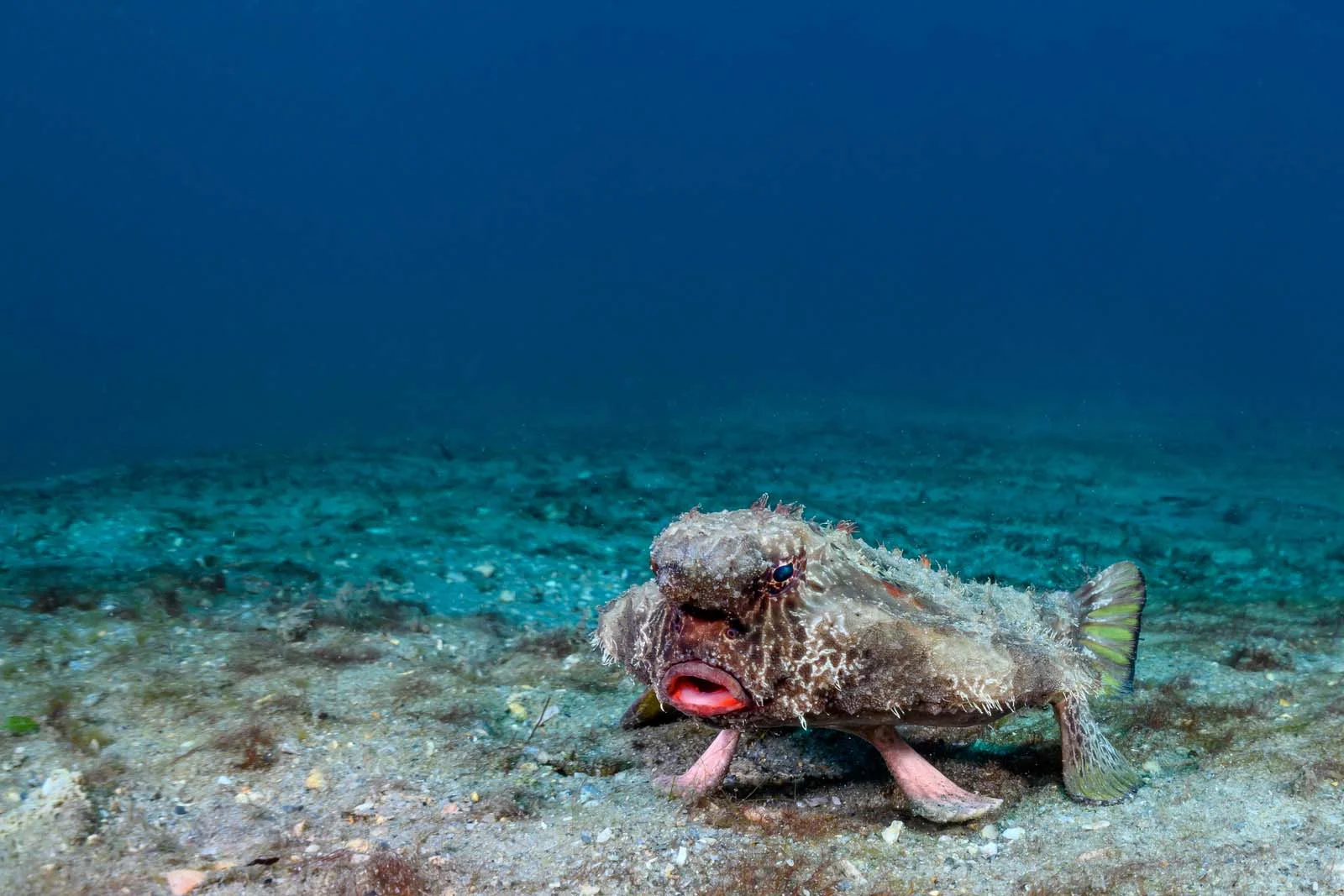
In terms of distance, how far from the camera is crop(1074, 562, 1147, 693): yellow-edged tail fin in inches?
166

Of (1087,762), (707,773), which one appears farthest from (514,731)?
(1087,762)

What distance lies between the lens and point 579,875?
2.92 meters

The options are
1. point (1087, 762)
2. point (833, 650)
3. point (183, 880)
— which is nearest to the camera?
point (183, 880)

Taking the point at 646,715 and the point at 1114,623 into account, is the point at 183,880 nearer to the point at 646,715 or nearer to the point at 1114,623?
the point at 646,715

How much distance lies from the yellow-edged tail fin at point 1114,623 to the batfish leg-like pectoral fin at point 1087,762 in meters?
0.57

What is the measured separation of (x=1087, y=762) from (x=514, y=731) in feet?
9.55

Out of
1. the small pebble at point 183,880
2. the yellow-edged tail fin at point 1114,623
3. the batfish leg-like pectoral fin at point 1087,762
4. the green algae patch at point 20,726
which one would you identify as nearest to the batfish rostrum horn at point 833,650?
the batfish leg-like pectoral fin at point 1087,762

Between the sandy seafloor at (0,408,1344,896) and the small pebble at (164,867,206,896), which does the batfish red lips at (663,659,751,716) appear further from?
the small pebble at (164,867,206,896)

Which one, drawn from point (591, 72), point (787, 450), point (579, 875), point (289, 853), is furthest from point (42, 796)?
point (591, 72)

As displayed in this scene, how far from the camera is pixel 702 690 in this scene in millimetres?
3025

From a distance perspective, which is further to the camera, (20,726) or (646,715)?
(646,715)

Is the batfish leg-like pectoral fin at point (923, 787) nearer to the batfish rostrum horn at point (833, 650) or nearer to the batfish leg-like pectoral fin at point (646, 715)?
the batfish rostrum horn at point (833, 650)

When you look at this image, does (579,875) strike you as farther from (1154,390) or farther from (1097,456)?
(1154,390)

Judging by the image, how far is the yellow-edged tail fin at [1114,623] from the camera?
4.22 m
